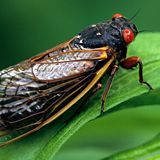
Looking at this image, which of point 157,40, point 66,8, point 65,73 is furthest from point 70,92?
point 66,8

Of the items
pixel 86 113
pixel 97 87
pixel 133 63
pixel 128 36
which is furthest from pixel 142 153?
pixel 128 36

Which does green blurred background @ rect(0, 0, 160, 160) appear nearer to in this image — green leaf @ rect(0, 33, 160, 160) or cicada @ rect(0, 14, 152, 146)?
cicada @ rect(0, 14, 152, 146)

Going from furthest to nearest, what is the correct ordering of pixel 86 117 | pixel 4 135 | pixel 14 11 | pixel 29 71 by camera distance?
pixel 14 11, pixel 29 71, pixel 4 135, pixel 86 117

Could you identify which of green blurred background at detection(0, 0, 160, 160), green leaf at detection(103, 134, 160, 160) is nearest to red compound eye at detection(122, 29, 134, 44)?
green leaf at detection(103, 134, 160, 160)

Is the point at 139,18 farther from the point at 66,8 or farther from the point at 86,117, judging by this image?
the point at 86,117

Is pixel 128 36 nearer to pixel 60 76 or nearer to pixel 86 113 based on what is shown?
pixel 60 76

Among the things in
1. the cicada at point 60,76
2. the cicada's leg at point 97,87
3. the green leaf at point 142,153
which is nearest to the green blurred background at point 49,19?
the cicada at point 60,76
